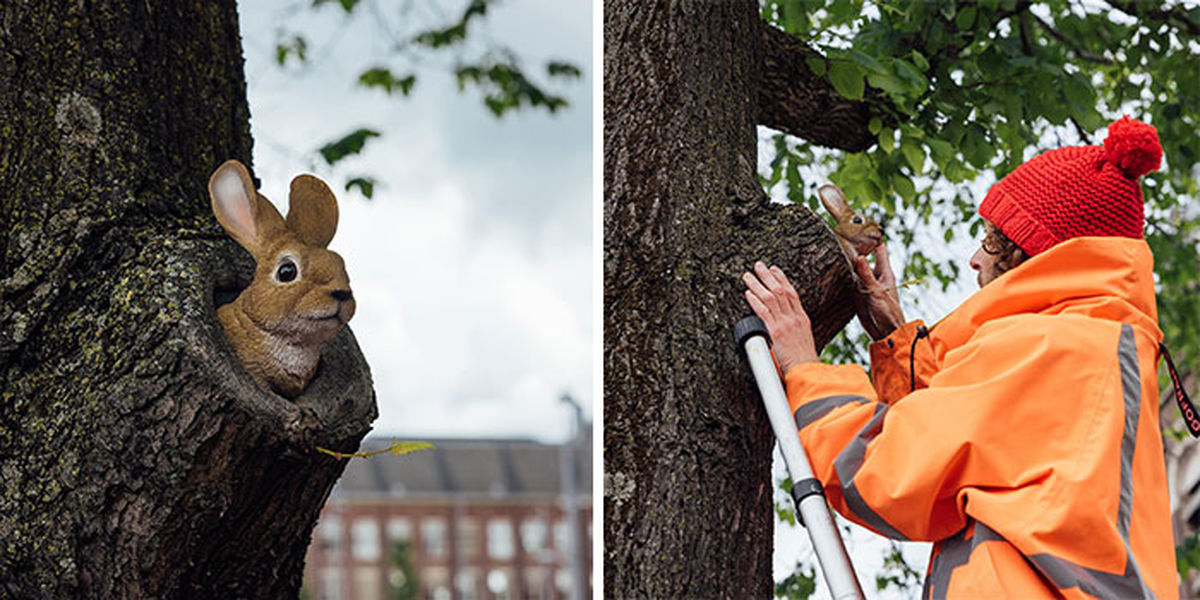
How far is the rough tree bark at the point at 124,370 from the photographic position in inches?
89.0

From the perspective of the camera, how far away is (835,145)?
3.93 meters

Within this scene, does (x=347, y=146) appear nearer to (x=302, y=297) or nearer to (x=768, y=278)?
(x=768, y=278)

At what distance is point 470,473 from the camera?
180 feet

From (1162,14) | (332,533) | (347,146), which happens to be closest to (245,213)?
(347,146)

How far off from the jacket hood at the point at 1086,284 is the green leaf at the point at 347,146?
2623 millimetres

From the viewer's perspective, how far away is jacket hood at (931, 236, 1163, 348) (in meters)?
2.56

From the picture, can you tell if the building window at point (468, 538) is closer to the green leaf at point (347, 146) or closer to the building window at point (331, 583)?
the building window at point (331, 583)

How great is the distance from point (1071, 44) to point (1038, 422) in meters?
3.40

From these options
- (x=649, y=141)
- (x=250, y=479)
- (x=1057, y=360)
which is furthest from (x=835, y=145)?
(x=250, y=479)

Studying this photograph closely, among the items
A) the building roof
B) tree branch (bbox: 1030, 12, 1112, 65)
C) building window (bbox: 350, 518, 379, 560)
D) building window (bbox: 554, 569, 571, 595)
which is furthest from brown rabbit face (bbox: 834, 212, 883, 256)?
building window (bbox: 350, 518, 379, 560)

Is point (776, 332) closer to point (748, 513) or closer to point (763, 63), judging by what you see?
point (748, 513)

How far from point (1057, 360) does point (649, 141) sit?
3.45 ft

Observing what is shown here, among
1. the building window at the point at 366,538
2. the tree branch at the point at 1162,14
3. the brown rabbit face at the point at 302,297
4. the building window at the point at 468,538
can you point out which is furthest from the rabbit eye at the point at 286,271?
the building window at the point at 468,538

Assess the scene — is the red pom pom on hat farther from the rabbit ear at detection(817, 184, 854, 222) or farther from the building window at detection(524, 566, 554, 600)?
the building window at detection(524, 566, 554, 600)
